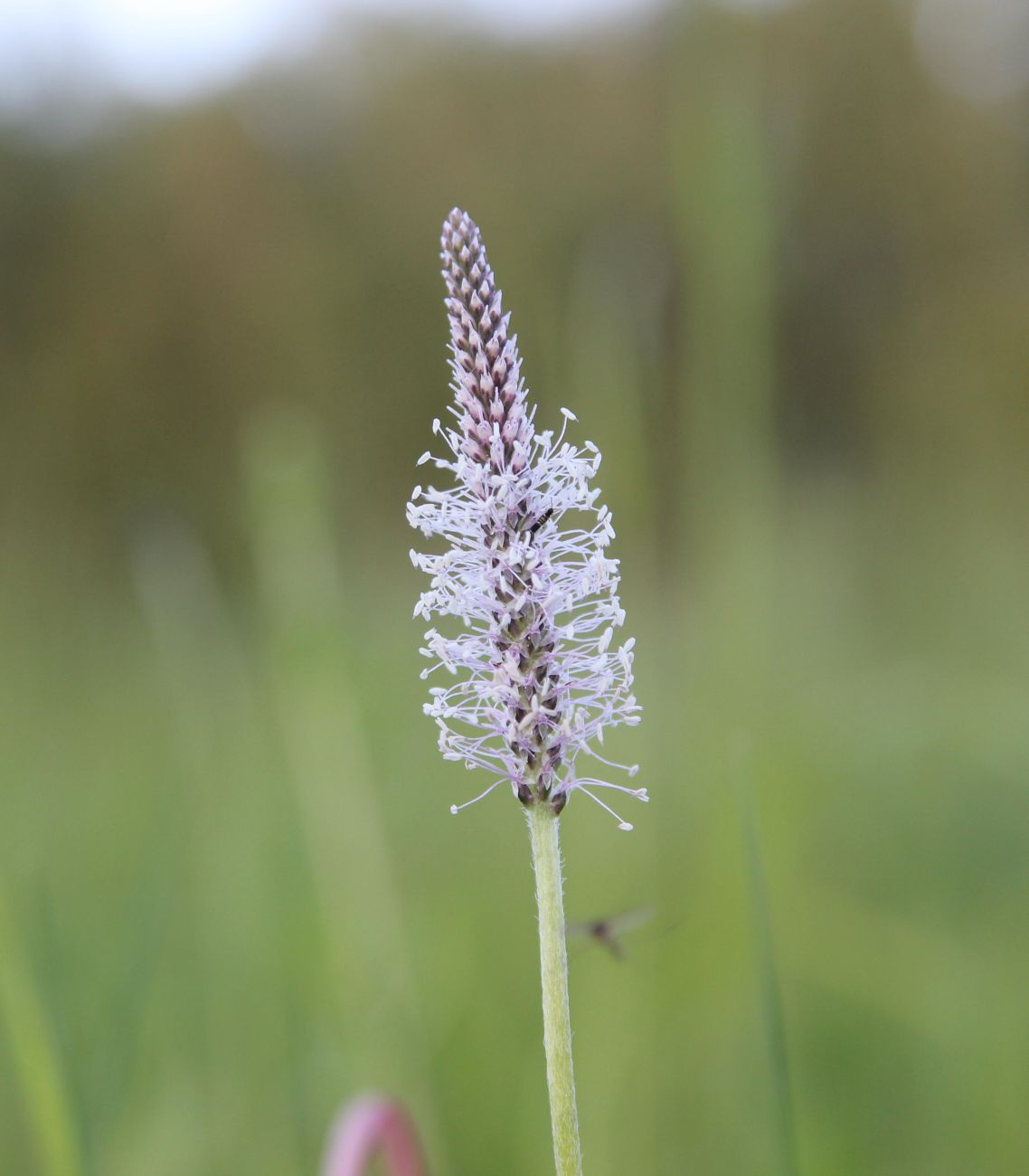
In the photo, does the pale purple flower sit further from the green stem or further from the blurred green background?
the blurred green background

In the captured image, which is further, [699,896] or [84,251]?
[84,251]

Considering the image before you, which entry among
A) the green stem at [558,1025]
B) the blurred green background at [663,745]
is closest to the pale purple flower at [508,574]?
the green stem at [558,1025]

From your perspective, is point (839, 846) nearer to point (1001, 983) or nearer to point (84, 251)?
point (1001, 983)

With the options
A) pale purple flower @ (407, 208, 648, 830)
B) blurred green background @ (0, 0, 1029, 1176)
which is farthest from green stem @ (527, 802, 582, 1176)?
blurred green background @ (0, 0, 1029, 1176)

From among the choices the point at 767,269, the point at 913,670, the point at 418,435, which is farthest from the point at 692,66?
the point at 418,435

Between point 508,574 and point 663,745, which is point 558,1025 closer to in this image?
point 508,574

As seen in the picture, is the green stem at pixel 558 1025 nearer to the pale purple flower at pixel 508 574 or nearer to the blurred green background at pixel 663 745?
the pale purple flower at pixel 508 574
